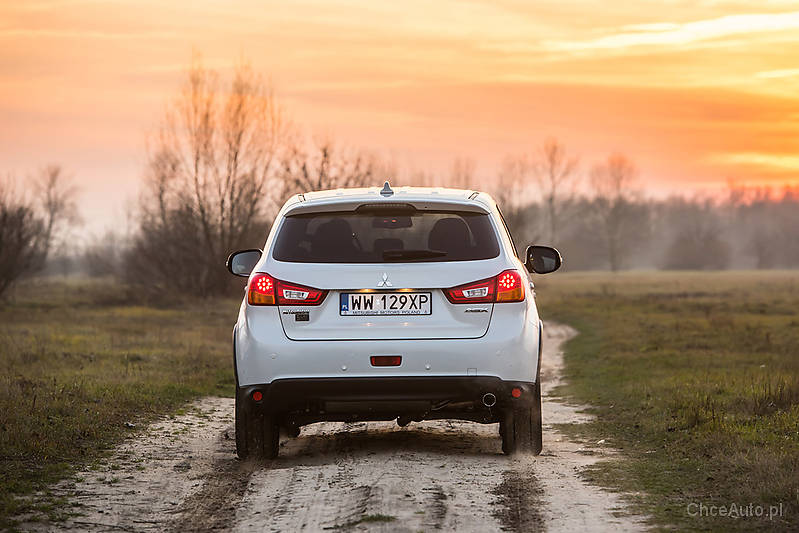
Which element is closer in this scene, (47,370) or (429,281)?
(429,281)

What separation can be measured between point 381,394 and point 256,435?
1.21 meters

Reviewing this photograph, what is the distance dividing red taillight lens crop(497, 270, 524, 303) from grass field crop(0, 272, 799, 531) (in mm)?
1373

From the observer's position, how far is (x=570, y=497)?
6723 mm

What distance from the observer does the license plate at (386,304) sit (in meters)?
7.17

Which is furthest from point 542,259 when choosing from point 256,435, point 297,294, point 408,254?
point 256,435

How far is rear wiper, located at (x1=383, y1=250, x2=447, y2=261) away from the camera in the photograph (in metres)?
7.29

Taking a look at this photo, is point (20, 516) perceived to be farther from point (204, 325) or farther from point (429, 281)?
point (204, 325)

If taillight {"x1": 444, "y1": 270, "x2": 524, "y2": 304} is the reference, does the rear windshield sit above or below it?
above

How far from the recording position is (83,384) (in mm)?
12867

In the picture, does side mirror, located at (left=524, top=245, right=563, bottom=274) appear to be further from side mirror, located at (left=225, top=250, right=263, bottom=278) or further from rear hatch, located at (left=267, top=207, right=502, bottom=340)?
side mirror, located at (left=225, top=250, right=263, bottom=278)

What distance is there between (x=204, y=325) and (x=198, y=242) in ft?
45.5

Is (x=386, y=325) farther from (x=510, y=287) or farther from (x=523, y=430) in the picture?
(x=523, y=430)

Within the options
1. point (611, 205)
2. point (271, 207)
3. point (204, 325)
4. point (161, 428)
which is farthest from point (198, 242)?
point (611, 205)

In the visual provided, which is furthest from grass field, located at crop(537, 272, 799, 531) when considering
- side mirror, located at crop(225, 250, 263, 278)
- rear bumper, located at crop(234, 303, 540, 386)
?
side mirror, located at crop(225, 250, 263, 278)
